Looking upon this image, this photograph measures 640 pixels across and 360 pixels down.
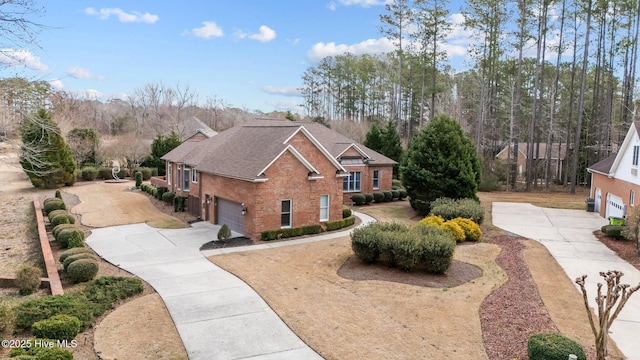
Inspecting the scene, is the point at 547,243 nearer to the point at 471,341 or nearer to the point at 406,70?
the point at 471,341

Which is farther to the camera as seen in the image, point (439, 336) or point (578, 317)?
point (578, 317)

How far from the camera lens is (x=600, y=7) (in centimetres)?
3878

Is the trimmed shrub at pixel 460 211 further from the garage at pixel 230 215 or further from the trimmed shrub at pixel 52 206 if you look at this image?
the trimmed shrub at pixel 52 206

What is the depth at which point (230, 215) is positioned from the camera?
2403 centimetres

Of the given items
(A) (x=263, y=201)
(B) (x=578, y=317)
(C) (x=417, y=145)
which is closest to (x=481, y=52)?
(C) (x=417, y=145)

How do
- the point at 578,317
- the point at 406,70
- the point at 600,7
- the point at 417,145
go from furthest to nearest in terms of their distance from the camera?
the point at 406,70 < the point at 600,7 < the point at 417,145 < the point at 578,317

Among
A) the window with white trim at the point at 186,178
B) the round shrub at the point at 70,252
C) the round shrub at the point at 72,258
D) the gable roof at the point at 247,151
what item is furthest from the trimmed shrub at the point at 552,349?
the window with white trim at the point at 186,178

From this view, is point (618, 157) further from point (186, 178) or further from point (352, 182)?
point (186, 178)

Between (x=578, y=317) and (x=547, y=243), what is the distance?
33.2 ft

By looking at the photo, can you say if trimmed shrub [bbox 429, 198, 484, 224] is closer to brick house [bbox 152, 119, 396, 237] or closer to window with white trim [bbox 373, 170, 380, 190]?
brick house [bbox 152, 119, 396, 237]

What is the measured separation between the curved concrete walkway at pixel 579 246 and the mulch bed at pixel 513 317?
167 centimetres

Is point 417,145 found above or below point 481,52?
below

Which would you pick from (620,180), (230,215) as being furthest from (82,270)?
(620,180)

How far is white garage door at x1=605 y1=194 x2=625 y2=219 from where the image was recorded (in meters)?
26.4
